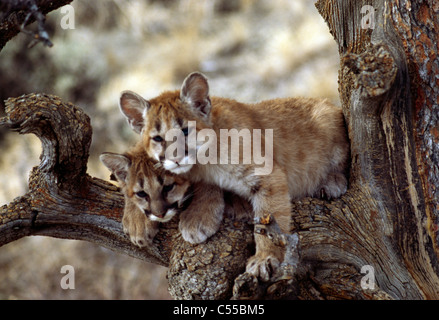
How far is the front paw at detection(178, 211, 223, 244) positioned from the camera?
15.5ft

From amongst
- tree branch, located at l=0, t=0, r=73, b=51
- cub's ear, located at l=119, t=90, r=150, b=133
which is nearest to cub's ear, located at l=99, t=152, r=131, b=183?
cub's ear, located at l=119, t=90, r=150, b=133

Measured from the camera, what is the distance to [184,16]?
15.3m

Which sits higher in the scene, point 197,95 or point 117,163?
point 197,95

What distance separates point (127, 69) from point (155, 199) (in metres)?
10.1

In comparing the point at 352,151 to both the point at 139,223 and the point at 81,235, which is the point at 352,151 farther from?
the point at 81,235

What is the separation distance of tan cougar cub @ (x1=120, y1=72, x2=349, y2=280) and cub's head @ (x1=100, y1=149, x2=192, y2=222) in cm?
15

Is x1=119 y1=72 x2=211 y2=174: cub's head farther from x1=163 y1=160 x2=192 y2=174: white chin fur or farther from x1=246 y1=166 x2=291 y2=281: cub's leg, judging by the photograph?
x1=246 y1=166 x2=291 y2=281: cub's leg

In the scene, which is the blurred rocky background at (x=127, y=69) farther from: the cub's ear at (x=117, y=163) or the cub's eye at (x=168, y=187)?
the cub's eye at (x=168, y=187)

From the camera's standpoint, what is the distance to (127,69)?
14180 millimetres

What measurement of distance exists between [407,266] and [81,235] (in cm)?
301

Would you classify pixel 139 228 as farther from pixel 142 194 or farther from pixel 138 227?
pixel 142 194

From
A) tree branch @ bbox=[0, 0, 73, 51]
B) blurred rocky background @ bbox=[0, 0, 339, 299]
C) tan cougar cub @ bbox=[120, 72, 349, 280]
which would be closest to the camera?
tree branch @ bbox=[0, 0, 73, 51]

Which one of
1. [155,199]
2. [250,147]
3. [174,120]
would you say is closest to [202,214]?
[155,199]

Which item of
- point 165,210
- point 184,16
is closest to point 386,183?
point 165,210
